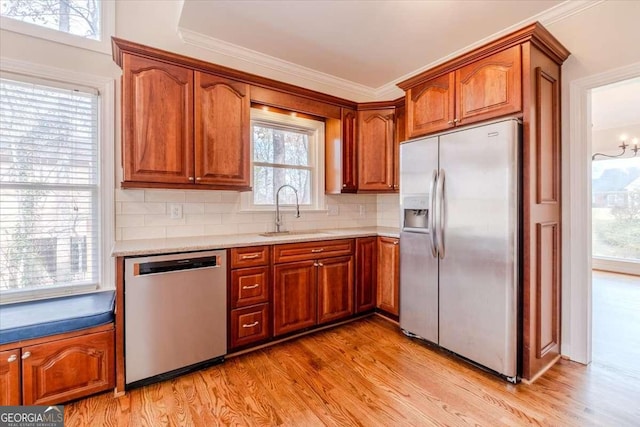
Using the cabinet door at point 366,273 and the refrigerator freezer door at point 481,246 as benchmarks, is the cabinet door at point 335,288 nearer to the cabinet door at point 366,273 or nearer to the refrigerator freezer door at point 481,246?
the cabinet door at point 366,273

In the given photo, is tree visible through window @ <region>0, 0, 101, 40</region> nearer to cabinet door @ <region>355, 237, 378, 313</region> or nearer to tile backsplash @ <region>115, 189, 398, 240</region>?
tile backsplash @ <region>115, 189, 398, 240</region>

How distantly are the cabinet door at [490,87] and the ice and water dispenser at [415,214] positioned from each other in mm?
672

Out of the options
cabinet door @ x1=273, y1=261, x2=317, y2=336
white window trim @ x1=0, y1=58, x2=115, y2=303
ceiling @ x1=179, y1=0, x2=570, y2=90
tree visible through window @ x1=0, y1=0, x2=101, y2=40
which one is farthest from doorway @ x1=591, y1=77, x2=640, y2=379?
tree visible through window @ x1=0, y1=0, x2=101, y2=40

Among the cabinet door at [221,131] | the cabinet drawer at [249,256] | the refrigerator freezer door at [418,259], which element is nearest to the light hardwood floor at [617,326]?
the refrigerator freezer door at [418,259]

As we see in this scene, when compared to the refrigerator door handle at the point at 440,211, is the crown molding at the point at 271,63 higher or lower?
higher

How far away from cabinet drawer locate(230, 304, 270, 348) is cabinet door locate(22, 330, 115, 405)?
0.78m

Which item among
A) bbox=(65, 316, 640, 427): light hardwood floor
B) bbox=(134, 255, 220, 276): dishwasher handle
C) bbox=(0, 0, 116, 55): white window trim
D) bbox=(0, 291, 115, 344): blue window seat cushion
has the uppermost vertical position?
bbox=(0, 0, 116, 55): white window trim

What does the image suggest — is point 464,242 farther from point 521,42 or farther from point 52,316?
point 52,316

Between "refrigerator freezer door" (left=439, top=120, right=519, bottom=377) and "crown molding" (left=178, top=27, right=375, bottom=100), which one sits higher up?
"crown molding" (left=178, top=27, right=375, bottom=100)

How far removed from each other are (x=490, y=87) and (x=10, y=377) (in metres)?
3.41

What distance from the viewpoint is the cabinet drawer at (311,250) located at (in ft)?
8.30

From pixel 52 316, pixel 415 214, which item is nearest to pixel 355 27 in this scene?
pixel 415 214

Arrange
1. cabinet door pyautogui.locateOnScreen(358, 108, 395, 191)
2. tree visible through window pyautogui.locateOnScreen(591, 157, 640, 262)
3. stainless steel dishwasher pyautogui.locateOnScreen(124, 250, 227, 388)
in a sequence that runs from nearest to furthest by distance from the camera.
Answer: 1. stainless steel dishwasher pyautogui.locateOnScreen(124, 250, 227, 388)
2. cabinet door pyautogui.locateOnScreen(358, 108, 395, 191)
3. tree visible through window pyautogui.locateOnScreen(591, 157, 640, 262)

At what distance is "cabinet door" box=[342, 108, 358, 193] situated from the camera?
331 centimetres
